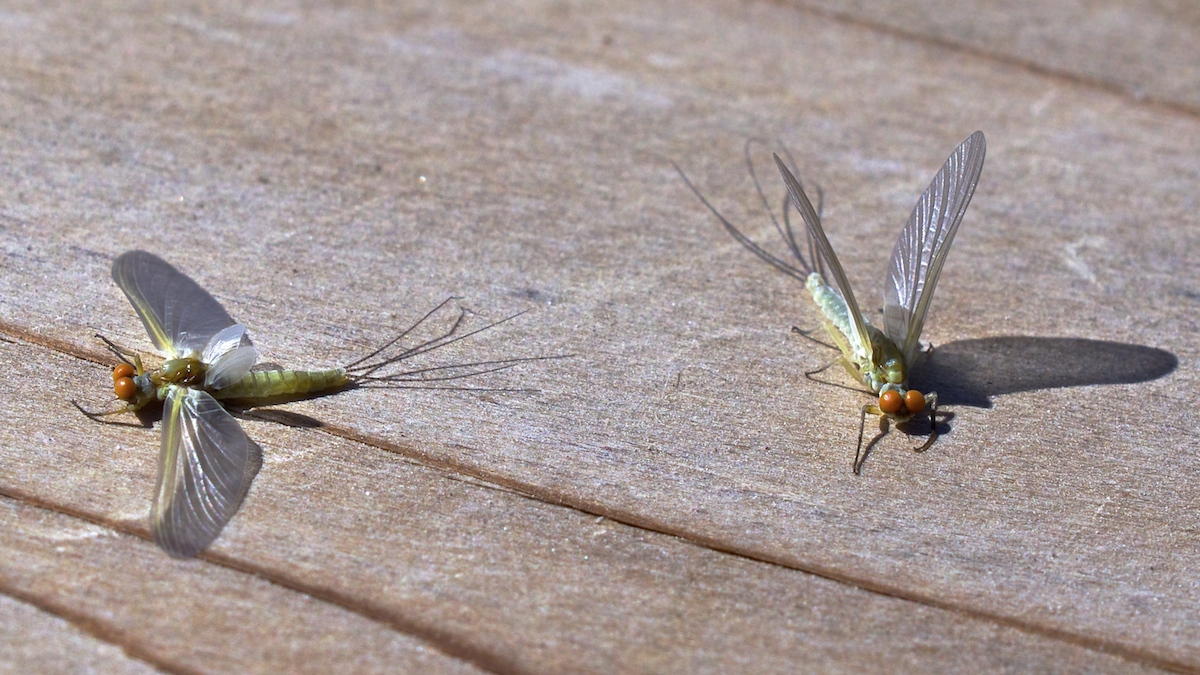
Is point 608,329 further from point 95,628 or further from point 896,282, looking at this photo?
point 95,628

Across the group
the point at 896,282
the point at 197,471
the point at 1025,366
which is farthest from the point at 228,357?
Answer: the point at 1025,366

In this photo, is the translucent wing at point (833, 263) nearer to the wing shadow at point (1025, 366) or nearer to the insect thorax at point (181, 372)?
the wing shadow at point (1025, 366)

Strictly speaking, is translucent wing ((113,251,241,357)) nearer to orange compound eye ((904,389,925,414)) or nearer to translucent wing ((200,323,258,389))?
translucent wing ((200,323,258,389))

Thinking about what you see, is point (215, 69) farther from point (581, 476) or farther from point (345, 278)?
point (581, 476)

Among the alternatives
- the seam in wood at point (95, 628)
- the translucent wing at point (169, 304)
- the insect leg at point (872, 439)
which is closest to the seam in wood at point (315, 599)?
the seam in wood at point (95, 628)

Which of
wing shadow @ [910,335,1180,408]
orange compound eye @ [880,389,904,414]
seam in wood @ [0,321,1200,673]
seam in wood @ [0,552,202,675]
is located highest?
wing shadow @ [910,335,1180,408]

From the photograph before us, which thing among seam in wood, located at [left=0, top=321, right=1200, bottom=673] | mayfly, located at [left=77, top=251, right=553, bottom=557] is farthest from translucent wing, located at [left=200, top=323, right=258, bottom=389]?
seam in wood, located at [left=0, top=321, right=1200, bottom=673]
